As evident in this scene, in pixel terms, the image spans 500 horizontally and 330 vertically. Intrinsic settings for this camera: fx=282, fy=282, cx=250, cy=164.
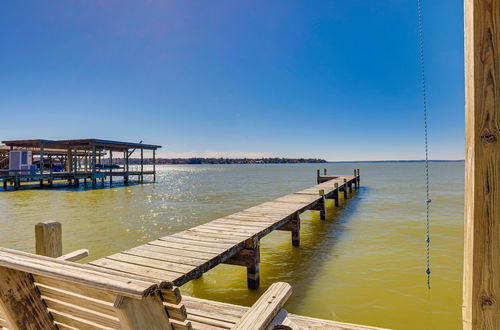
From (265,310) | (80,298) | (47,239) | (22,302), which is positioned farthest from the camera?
(47,239)

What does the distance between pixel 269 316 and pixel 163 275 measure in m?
2.06

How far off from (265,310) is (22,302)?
1734 mm

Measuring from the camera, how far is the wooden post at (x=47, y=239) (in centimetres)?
336

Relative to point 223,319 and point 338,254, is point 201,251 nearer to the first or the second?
point 223,319

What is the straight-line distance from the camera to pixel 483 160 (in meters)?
1.46

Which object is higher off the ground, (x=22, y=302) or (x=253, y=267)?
(x=22, y=302)

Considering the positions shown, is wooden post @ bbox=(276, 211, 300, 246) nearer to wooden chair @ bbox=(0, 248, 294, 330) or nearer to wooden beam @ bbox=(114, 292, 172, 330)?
wooden chair @ bbox=(0, 248, 294, 330)

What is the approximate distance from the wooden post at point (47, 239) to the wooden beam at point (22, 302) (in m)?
1.79

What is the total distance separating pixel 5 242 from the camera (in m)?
9.38

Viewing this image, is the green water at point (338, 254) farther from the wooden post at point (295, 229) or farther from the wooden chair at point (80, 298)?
the wooden chair at point (80, 298)

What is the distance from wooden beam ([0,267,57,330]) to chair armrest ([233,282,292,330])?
4.32ft

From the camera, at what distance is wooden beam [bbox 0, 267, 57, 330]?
1.70 m

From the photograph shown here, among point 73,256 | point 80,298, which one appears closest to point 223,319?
point 80,298

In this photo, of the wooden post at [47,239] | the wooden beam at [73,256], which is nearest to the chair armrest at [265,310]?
the wooden beam at [73,256]
